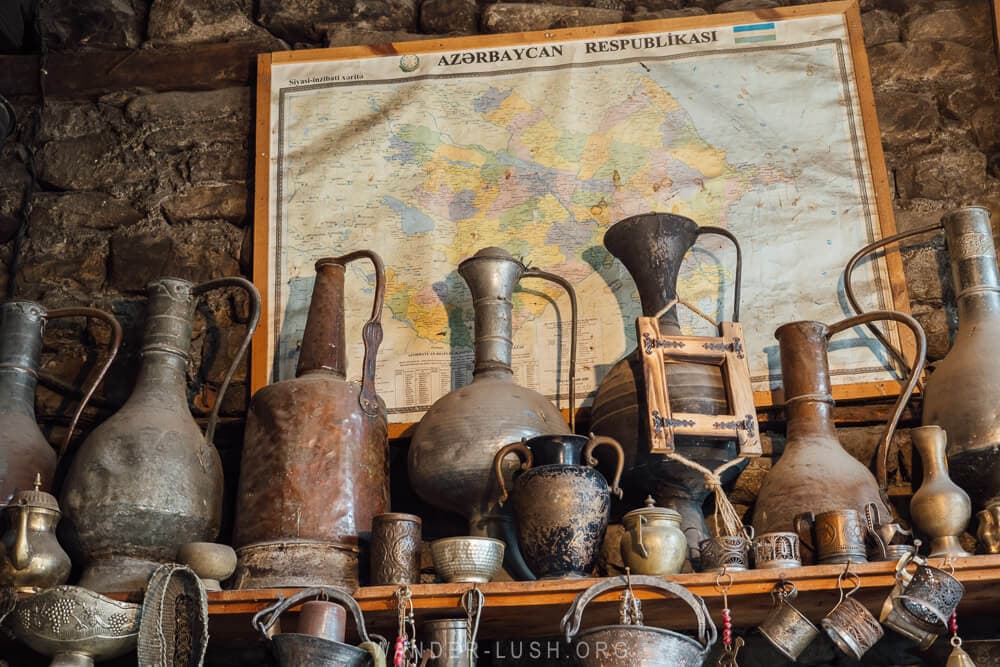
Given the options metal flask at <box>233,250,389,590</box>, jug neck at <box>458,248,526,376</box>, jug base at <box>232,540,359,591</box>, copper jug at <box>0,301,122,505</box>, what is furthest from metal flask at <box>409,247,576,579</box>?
copper jug at <box>0,301,122,505</box>

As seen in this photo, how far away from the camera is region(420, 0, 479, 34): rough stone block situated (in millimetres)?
3021

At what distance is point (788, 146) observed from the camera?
276 cm

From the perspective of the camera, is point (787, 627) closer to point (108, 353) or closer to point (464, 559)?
point (464, 559)

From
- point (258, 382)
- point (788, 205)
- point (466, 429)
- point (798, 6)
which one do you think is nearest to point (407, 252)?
point (258, 382)

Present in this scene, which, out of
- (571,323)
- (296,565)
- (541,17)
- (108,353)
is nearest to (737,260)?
(571,323)

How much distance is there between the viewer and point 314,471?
2.22 meters

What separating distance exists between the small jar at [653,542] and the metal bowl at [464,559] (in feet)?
0.77

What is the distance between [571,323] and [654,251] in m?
0.27

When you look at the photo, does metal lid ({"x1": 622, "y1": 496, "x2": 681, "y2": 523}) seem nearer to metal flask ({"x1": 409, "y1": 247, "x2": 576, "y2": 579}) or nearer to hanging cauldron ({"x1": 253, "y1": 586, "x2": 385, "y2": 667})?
metal flask ({"x1": 409, "y1": 247, "x2": 576, "y2": 579})

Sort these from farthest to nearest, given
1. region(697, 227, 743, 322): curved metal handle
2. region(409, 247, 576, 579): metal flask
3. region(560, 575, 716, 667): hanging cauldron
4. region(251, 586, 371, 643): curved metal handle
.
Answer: region(697, 227, 743, 322): curved metal handle
region(409, 247, 576, 579): metal flask
region(251, 586, 371, 643): curved metal handle
region(560, 575, 716, 667): hanging cauldron

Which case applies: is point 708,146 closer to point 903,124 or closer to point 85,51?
point 903,124

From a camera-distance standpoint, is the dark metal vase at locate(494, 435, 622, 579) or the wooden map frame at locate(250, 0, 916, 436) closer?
the dark metal vase at locate(494, 435, 622, 579)

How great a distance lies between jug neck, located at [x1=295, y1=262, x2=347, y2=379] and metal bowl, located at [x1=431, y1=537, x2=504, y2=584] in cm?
48

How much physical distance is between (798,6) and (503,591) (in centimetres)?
166
